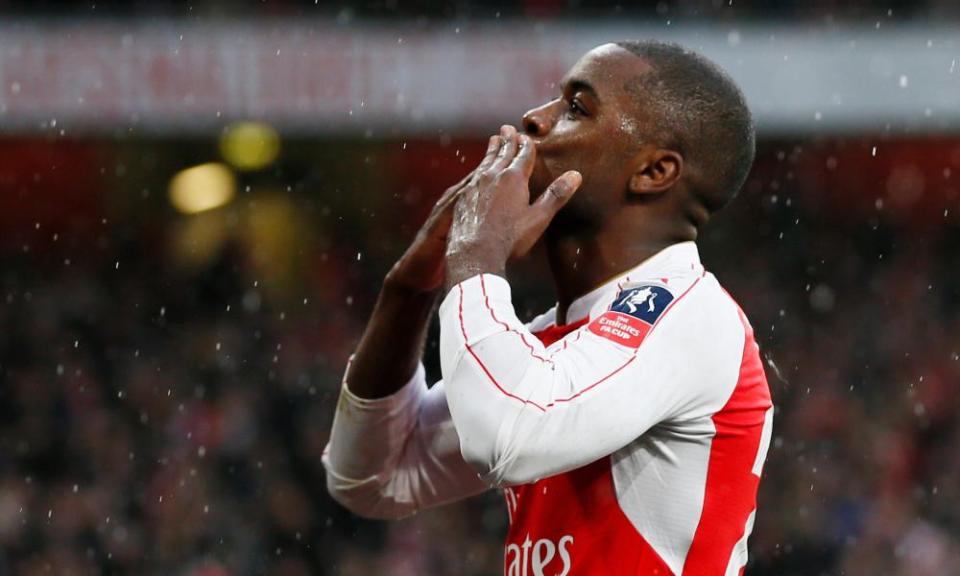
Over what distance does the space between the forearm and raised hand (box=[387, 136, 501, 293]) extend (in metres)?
A: 0.03

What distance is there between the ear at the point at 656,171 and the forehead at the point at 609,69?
A: 0.15 m

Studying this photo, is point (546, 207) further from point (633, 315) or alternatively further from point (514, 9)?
point (514, 9)

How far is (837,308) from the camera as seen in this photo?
37.8 ft

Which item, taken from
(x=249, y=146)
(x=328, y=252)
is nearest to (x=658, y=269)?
(x=328, y=252)

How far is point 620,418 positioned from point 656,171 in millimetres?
617

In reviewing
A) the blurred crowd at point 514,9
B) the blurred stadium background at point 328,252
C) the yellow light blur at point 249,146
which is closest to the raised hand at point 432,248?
the blurred stadium background at point 328,252

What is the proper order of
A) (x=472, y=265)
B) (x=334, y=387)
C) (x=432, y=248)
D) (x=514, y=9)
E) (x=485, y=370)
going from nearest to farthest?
1. (x=485, y=370)
2. (x=472, y=265)
3. (x=432, y=248)
4. (x=334, y=387)
5. (x=514, y=9)

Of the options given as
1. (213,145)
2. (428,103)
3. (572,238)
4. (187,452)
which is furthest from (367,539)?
(572,238)

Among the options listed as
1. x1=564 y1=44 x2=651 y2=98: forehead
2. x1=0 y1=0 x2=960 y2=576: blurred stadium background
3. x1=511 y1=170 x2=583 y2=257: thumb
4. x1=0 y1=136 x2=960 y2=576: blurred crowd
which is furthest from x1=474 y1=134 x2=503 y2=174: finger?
x1=0 y1=0 x2=960 y2=576: blurred stadium background

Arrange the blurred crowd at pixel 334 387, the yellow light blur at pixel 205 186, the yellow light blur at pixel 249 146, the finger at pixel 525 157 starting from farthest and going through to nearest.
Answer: the yellow light blur at pixel 205 186
the yellow light blur at pixel 249 146
the blurred crowd at pixel 334 387
the finger at pixel 525 157

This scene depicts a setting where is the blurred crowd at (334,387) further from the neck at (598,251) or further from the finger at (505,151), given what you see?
the finger at (505,151)

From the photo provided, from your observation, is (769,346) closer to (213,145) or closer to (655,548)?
(213,145)

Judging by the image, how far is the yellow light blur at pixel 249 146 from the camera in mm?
11078

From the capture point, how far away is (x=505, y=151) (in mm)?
2699
